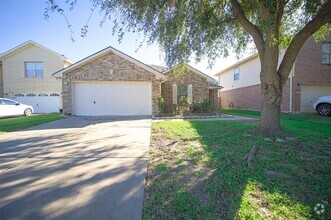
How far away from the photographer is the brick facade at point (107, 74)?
523 inches

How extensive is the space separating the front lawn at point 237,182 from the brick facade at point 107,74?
8853 millimetres

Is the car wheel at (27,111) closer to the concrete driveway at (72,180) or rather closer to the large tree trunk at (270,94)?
the concrete driveway at (72,180)

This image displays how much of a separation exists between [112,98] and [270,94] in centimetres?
1019

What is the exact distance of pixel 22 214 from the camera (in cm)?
241

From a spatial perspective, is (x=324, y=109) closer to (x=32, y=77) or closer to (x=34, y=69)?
(x=32, y=77)

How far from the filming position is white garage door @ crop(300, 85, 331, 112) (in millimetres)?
15438

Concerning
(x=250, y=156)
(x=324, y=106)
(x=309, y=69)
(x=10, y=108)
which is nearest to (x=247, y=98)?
(x=309, y=69)

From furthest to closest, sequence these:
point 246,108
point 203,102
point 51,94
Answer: point 246,108, point 51,94, point 203,102

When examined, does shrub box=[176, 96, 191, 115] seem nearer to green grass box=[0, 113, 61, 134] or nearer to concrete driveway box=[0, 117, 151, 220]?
green grass box=[0, 113, 61, 134]

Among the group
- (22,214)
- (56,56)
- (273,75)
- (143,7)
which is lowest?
(22,214)

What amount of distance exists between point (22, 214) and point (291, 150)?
5684mm

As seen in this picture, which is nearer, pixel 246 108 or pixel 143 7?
pixel 143 7

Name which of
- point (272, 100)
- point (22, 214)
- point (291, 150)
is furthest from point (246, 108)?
point (22, 214)

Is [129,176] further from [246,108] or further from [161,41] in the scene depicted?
[246,108]
